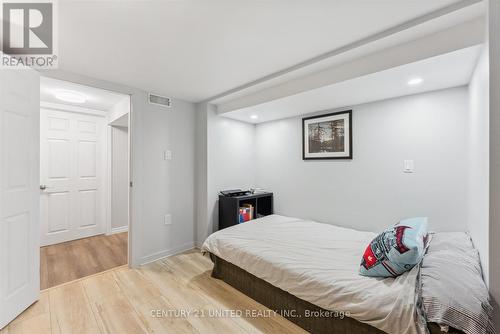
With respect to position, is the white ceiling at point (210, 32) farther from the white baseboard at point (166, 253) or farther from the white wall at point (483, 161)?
the white baseboard at point (166, 253)

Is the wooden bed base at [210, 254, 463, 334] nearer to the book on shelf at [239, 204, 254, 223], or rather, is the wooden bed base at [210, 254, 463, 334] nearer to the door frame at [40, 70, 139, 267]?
the book on shelf at [239, 204, 254, 223]

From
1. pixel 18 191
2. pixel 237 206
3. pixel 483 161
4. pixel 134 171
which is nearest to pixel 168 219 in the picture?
pixel 134 171

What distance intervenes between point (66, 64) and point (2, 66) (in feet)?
1.65

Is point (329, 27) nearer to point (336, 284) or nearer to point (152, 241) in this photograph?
point (336, 284)

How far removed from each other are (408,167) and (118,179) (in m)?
4.63

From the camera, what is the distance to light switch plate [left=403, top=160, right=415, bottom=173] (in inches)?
91.3

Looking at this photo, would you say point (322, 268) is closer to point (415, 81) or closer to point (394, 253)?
point (394, 253)

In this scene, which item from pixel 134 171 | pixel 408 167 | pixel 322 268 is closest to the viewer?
pixel 322 268

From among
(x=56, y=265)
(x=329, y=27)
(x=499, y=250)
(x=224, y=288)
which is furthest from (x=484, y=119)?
(x=56, y=265)

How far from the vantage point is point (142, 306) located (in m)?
1.98

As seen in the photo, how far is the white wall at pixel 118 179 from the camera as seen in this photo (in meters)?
4.14

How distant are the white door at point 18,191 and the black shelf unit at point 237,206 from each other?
202 centimetres

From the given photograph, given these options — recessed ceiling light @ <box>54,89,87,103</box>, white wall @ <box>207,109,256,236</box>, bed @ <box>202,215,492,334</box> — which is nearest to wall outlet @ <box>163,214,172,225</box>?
white wall @ <box>207,109,256,236</box>

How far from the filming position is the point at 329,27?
157 cm
